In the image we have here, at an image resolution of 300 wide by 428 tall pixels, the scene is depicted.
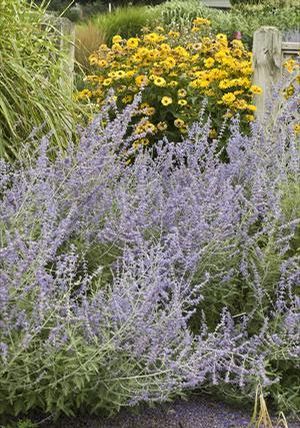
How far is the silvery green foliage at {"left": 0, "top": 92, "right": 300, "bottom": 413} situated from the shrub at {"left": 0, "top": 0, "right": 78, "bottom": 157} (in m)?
0.92

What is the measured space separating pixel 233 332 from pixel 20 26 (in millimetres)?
2556

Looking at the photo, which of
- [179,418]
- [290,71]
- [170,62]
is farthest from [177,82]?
[179,418]

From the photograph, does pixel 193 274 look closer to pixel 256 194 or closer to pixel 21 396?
pixel 256 194

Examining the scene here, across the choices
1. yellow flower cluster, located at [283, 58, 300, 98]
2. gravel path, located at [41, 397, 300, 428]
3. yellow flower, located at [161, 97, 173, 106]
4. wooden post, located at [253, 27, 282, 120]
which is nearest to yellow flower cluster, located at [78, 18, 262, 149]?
yellow flower, located at [161, 97, 173, 106]

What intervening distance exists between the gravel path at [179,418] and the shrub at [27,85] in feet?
5.10

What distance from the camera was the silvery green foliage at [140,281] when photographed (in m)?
2.38

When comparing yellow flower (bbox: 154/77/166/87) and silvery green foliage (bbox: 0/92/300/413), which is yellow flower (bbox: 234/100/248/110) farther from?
silvery green foliage (bbox: 0/92/300/413)

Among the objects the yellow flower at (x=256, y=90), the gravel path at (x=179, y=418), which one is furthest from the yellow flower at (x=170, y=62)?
the gravel path at (x=179, y=418)

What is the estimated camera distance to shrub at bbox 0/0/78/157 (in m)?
4.24

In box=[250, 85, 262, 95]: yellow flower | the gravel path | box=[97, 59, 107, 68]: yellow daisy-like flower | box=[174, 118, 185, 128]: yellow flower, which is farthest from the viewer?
box=[97, 59, 107, 68]: yellow daisy-like flower

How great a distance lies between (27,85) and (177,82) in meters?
1.94

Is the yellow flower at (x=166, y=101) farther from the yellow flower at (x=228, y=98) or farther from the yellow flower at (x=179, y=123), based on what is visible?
the yellow flower at (x=228, y=98)

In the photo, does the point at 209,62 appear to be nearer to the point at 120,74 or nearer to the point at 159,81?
the point at 159,81

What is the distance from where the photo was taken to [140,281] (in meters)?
2.56
